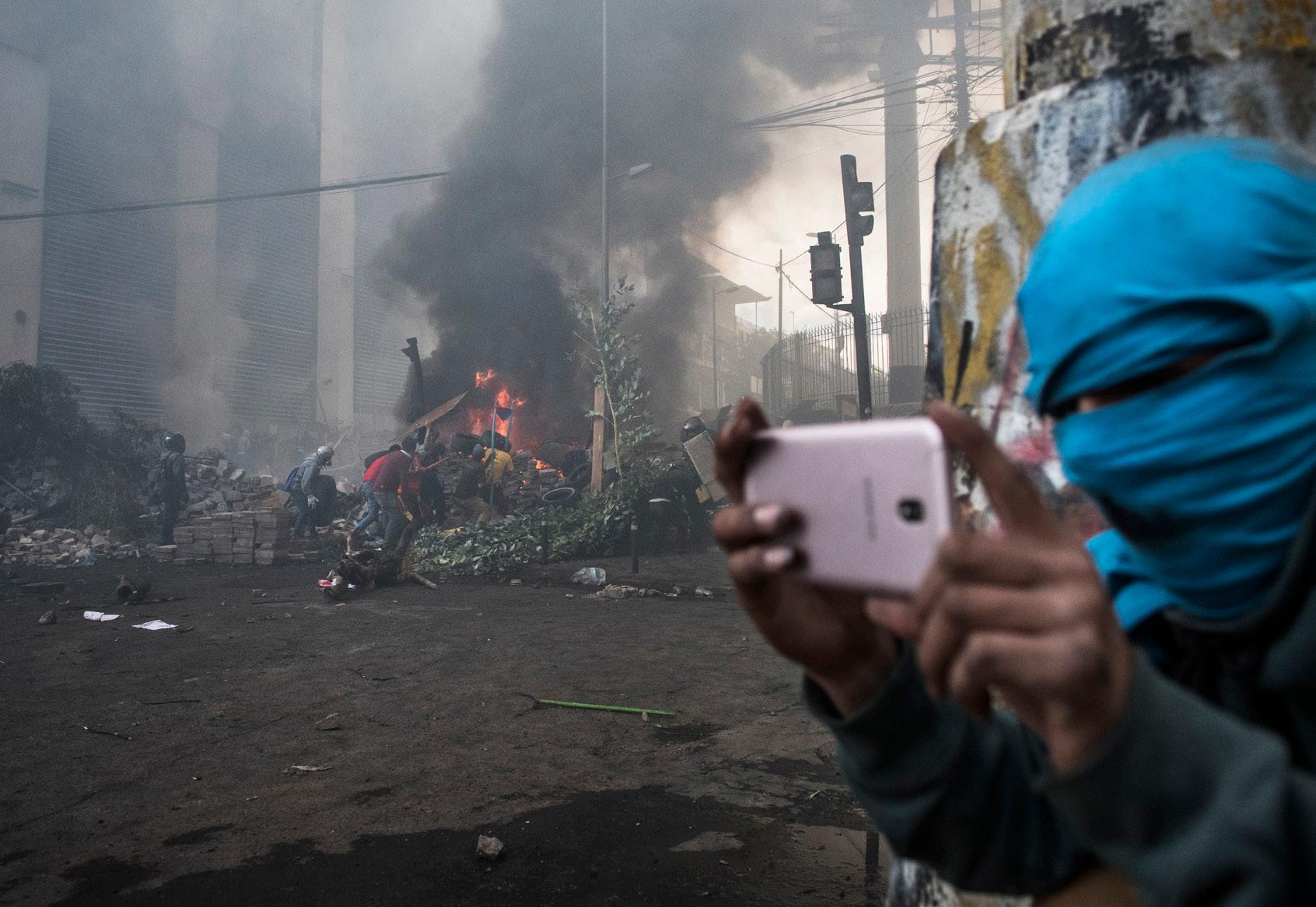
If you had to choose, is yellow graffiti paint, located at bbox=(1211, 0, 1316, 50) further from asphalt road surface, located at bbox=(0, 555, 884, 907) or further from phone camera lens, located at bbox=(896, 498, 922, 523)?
asphalt road surface, located at bbox=(0, 555, 884, 907)

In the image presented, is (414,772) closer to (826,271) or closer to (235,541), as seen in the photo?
(826,271)

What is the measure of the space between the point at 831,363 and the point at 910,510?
2115cm

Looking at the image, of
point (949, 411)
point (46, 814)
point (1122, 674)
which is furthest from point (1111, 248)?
point (46, 814)

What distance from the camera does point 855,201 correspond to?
366 inches

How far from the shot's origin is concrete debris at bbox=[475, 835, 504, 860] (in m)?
2.90

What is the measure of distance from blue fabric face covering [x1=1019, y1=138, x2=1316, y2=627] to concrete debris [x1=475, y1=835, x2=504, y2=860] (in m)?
2.69

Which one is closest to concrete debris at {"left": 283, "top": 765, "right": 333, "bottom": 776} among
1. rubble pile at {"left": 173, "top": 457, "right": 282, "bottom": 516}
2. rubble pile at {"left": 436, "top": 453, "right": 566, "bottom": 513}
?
rubble pile at {"left": 436, "top": 453, "right": 566, "bottom": 513}

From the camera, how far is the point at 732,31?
78.8 feet

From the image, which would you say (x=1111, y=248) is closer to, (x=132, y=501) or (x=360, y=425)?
(x=132, y=501)

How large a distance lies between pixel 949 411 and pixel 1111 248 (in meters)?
0.27

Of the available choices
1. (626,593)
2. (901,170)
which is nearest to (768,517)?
(626,593)

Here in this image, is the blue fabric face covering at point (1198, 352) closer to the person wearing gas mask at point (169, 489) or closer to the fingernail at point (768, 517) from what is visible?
the fingernail at point (768, 517)

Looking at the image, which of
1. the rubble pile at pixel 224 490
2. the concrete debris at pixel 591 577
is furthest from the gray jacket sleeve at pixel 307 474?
the concrete debris at pixel 591 577

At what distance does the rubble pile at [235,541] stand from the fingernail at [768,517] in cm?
1367
